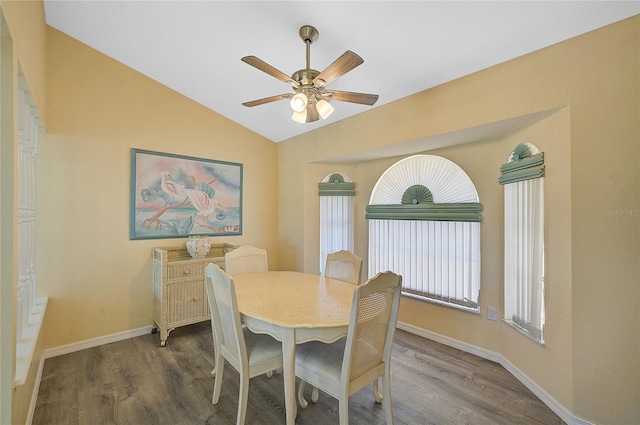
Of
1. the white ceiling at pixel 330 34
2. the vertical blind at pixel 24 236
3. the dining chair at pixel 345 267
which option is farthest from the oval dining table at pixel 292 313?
the white ceiling at pixel 330 34

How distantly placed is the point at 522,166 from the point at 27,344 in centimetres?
364

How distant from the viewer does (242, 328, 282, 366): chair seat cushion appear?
1.74 metres

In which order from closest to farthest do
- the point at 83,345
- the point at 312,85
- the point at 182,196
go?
the point at 312,85 → the point at 83,345 → the point at 182,196

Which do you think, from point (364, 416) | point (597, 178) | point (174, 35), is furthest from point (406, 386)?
point (174, 35)

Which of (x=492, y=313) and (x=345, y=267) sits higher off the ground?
(x=345, y=267)

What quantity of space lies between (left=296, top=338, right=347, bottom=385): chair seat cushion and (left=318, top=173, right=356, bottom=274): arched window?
2.04 m

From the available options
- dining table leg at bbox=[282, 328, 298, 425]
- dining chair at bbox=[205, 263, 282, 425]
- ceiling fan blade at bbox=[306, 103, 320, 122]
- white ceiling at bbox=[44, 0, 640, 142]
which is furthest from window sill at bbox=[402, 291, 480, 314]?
ceiling fan blade at bbox=[306, 103, 320, 122]

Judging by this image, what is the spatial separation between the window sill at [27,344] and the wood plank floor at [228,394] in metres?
0.54

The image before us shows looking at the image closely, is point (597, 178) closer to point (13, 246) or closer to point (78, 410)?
point (13, 246)

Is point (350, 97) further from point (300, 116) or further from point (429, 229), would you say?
point (429, 229)

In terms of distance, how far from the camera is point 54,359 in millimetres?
2523

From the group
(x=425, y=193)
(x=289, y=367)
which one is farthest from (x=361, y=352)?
(x=425, y=193)

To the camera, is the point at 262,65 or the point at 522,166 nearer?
the point at 262,65

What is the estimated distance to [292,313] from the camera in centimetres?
167
